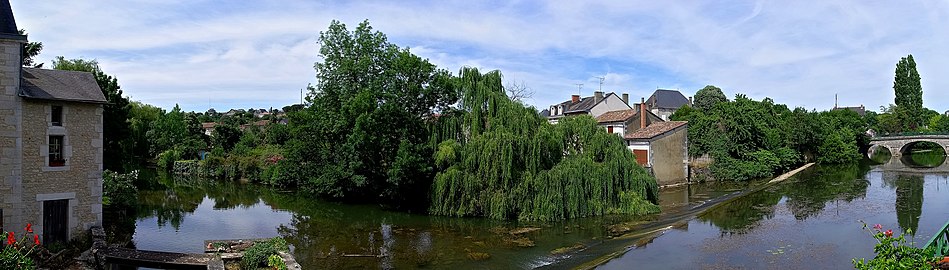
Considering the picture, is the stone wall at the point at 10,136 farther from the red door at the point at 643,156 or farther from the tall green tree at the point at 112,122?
the red door at the point at 643,156

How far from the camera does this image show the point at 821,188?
1281 inches

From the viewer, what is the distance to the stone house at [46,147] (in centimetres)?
1309

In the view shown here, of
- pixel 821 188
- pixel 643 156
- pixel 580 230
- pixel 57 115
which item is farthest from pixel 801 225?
pixel 57 115

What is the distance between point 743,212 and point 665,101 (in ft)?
153

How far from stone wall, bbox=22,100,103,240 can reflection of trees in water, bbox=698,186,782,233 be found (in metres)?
19.2

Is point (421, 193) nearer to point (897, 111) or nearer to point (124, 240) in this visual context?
point (124, 240)

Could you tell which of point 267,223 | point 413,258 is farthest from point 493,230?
point 267,223

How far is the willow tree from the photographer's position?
70.8ft

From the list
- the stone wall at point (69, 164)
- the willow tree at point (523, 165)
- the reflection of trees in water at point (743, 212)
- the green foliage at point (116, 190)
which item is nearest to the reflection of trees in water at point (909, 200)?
the reflection of trees in water at point (743, 212)

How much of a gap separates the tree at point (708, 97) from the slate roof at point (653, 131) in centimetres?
2716

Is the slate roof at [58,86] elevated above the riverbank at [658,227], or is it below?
above

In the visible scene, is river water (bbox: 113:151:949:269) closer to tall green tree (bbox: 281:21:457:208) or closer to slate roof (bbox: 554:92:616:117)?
tall green tree (bbox: 281:21:457:208)

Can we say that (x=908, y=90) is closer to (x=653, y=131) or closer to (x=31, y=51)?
(x=653, y=131)

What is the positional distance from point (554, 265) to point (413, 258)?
156 inches
